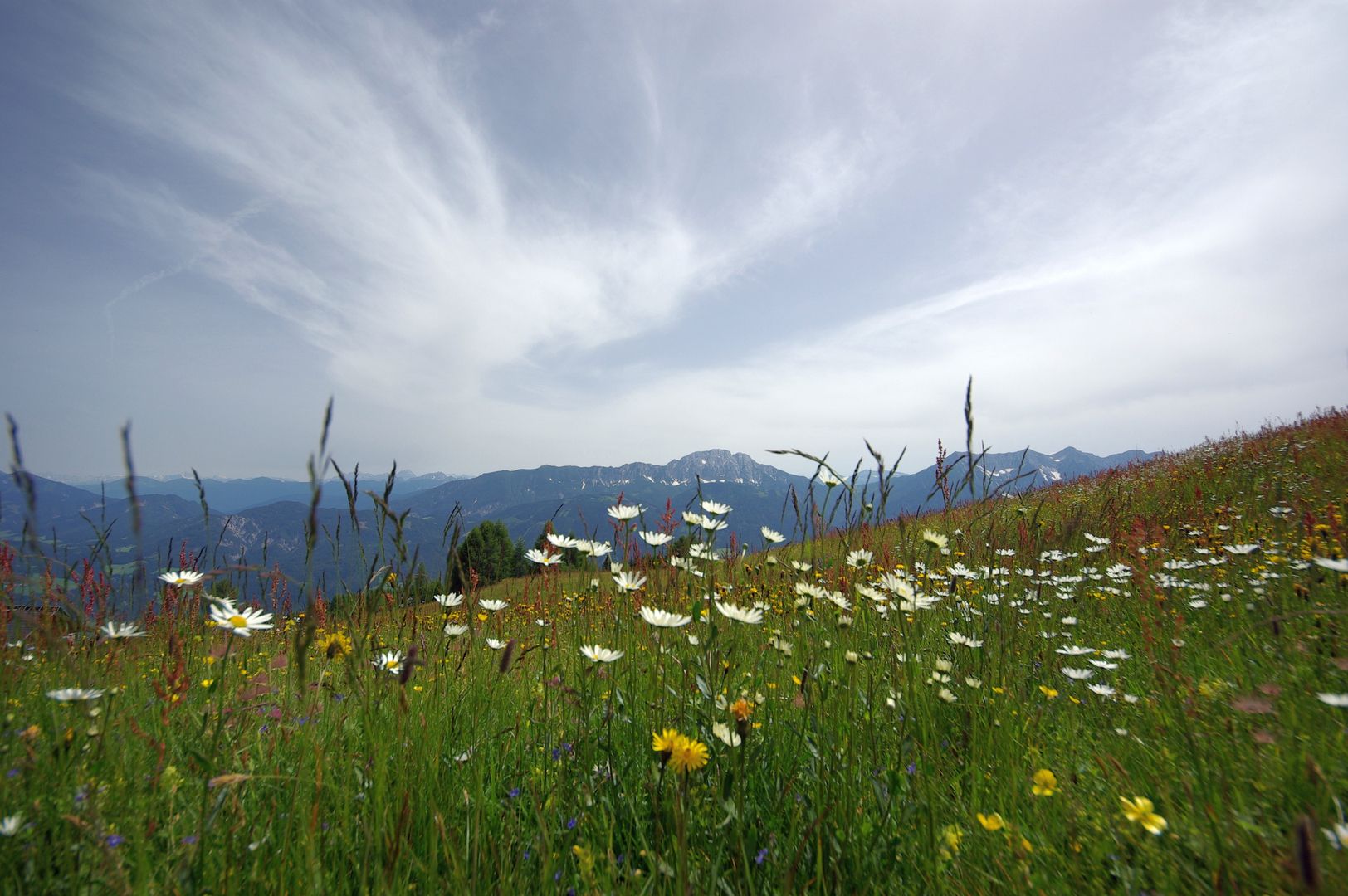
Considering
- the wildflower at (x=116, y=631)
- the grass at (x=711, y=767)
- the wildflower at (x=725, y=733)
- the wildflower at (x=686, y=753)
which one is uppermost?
the wildflower at (x=116, y=631)

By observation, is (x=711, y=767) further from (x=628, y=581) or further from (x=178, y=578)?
(x=178, y=578)

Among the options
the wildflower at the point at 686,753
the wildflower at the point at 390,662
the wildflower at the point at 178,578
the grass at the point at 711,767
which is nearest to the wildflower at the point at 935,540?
the grass at the point at 711,767

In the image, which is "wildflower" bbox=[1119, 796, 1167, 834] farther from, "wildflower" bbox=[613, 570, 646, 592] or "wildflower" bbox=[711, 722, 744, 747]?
"wildflower" bbox=[613, 570, 646, 592]

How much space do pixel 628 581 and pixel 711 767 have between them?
0.86 m


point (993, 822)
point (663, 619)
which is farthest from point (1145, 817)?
point (663, 619)

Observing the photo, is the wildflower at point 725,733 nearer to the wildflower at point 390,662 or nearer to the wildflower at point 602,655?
the wildflower at point 602,655

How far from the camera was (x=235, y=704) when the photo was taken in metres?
2.21

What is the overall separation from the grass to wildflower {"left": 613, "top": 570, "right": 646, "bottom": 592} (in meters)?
0.13

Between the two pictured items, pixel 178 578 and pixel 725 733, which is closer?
pixel 725 733

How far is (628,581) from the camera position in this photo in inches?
93.7

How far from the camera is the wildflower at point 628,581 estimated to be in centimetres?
225

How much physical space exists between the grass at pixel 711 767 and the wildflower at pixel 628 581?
0.43 ft

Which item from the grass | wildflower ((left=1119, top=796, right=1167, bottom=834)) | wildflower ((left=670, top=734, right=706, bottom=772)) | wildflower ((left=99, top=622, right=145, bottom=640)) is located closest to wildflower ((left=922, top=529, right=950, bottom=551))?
the grass

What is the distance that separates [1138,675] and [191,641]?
16.1ft
